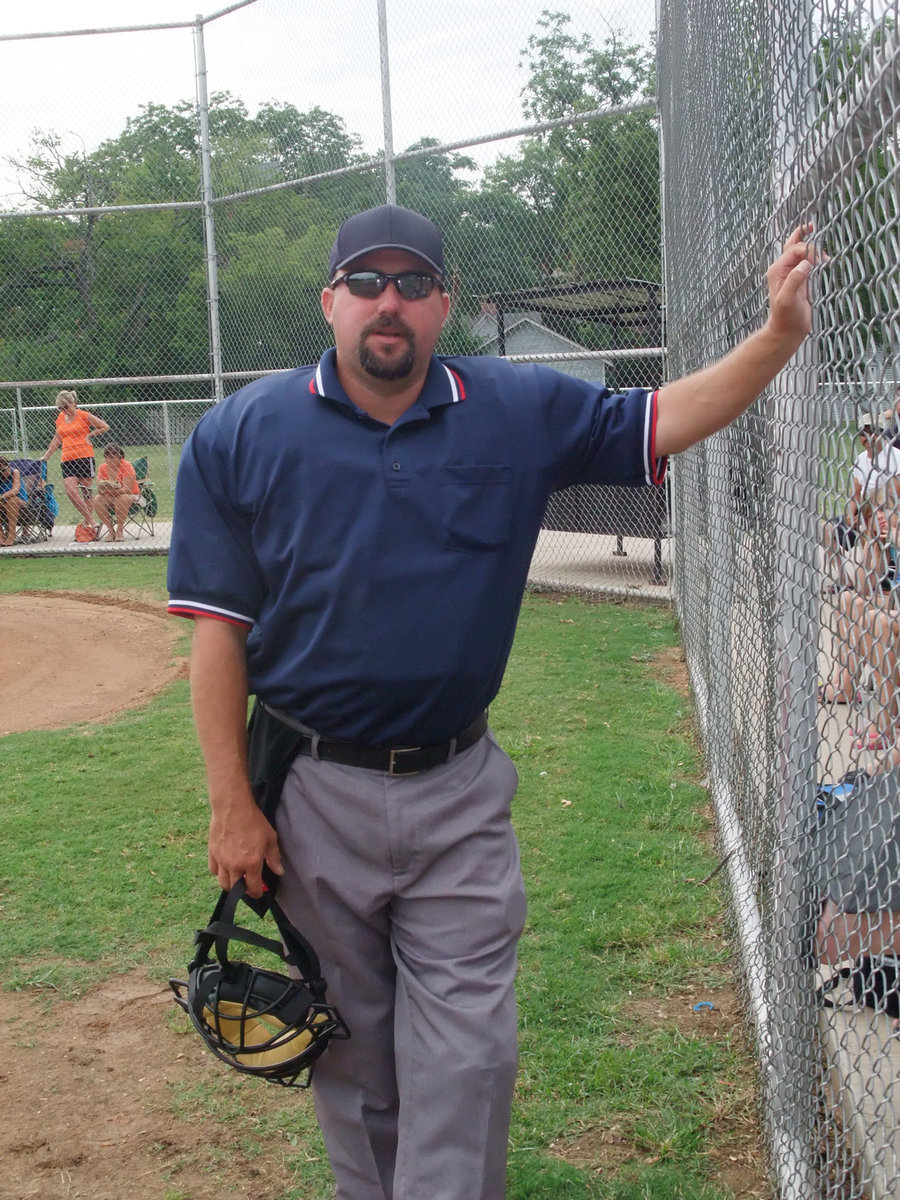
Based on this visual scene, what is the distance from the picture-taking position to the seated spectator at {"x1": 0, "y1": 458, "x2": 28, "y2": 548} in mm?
14438

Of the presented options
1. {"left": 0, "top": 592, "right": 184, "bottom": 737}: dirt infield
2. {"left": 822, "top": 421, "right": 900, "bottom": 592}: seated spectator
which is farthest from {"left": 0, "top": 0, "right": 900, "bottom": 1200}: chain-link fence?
{"left": 0, "top": 592, "right": 184, "bottom": 737}: dirt infield

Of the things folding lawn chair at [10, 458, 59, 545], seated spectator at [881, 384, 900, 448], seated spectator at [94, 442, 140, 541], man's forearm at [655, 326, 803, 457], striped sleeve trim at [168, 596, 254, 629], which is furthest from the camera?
folding lawn chair at [10, 458, 59, 545]

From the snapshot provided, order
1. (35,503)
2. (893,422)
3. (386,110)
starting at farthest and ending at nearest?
(35,503), (386,110), (893,422)

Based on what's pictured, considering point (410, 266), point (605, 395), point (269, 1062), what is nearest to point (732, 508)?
point (605, 395)

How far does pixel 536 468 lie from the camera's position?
2.45 m

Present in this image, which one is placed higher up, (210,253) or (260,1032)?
(210,253)

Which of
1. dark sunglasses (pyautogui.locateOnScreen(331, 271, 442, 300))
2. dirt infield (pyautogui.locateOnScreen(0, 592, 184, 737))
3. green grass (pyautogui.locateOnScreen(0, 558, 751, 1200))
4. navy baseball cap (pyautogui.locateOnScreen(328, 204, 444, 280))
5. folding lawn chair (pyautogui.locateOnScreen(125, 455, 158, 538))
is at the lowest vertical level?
green grass (pyautogui.locateOnScreen(0, 558, 751, 1200))

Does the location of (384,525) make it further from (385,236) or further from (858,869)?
(858,869)

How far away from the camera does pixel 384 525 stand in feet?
7.62

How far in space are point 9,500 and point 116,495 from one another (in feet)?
4.53

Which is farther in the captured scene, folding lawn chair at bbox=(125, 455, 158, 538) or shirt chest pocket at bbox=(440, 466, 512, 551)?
folding lawn chair at bbox=(125, 455, 158, 538)

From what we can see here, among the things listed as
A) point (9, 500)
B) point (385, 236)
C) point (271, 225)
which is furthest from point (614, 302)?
point (9, 500)

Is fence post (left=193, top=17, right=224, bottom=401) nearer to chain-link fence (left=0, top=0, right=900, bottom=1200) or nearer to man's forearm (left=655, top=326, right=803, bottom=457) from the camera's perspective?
chain-link fence (left=0, top=0, right=900, bottom=1200)

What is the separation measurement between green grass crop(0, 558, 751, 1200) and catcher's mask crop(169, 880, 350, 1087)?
0.59m
